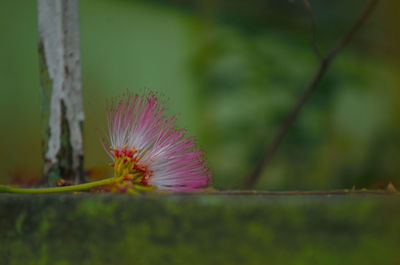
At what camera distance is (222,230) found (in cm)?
43

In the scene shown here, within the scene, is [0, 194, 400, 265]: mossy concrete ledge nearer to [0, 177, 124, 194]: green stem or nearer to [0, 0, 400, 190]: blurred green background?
[0, 177, 124, 194]: green stem

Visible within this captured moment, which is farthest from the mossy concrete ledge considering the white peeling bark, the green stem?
the white peeling bark

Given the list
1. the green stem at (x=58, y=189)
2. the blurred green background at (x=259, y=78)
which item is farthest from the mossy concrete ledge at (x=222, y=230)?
the blurred green background at (x=259, y=78)

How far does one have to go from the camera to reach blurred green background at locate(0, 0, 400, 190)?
4.07 feet

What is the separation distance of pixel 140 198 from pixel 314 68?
106 cm

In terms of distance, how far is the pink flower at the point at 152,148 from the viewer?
1.76ft

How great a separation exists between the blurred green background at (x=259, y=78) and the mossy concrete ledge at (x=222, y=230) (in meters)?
0.72

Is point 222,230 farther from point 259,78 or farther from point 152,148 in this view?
point 259,78

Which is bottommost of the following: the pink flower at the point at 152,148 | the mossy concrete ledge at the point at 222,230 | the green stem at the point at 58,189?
the mossy concrete ledge at the point at 222,230

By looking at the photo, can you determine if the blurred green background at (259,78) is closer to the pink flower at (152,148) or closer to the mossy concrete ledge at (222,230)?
the pink flower at (152,148)

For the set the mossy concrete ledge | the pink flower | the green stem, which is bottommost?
the mossy concrete ledge

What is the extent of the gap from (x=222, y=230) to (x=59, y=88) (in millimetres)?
257

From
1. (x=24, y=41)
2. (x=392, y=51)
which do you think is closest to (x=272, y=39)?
(x=392, y=51)

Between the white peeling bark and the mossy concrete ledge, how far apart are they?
0.55 ft
